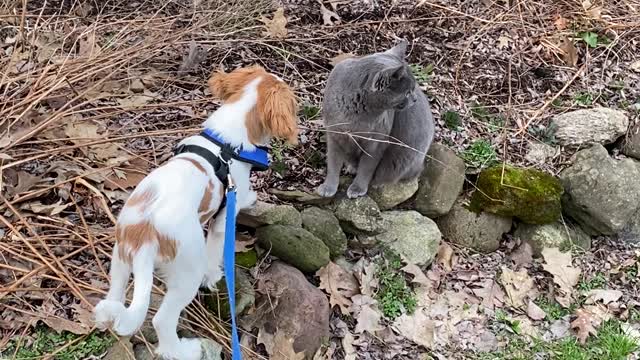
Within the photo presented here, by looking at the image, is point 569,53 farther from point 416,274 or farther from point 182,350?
point 182,350

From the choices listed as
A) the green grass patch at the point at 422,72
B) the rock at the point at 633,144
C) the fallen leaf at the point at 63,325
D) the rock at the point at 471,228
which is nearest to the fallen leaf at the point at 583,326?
the rock at the point at 471,228

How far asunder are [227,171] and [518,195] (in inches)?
98.1

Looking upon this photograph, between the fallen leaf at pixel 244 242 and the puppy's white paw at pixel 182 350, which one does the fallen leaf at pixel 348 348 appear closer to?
the fallen leaf at pixel 244 242

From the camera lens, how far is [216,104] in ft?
15.0

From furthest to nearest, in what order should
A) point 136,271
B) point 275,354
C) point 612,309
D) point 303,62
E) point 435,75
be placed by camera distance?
point 435,75 < point 303,62 < point 612,309 < point 275,354 < point 136,271

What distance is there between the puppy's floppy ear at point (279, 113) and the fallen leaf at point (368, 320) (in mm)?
1397

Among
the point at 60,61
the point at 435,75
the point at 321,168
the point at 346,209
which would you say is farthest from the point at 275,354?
the point at 435,75

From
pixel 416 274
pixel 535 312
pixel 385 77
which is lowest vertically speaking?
pixel 535 312

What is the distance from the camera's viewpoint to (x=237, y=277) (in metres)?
3.48

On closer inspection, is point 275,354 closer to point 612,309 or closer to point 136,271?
point 136,271

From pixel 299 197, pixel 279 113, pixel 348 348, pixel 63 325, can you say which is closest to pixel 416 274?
pixel 348 348

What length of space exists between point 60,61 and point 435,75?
9.93ft

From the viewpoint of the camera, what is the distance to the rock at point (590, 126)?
515cm

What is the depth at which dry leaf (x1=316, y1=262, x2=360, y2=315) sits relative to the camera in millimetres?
3859
